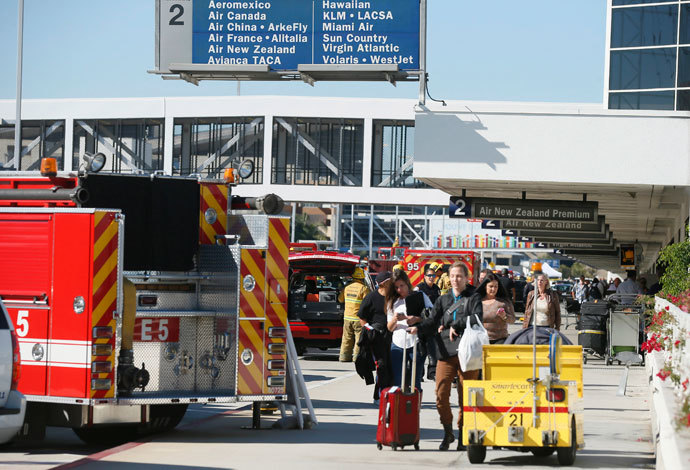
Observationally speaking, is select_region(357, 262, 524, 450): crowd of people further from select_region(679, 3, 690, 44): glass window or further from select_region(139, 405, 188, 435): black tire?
select_region(679, 3, 690, 44): glass window

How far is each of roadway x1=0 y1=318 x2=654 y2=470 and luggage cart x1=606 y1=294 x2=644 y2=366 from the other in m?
7.15

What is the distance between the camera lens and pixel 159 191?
12.8 metres

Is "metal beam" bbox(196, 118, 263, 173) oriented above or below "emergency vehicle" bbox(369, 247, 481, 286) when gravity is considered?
above

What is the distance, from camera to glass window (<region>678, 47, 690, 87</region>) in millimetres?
21969

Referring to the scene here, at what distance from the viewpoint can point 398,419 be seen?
38.6 feet

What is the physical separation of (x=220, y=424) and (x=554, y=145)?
9149mm

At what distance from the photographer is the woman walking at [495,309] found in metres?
13.1

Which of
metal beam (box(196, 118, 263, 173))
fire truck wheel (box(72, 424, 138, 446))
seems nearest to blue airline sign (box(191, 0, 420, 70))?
fire truck wheel (box(72, 424, 138, 446))

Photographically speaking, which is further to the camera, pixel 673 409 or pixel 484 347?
pixel 484 347

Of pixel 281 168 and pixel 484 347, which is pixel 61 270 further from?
pixel 281 168

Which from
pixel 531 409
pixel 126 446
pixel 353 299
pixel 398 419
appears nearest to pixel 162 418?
pixel 126 446

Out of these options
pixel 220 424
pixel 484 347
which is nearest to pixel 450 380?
pixel 484 347

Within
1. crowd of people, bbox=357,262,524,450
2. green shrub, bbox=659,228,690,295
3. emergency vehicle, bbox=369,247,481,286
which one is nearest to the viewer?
crowd of people, bbox=357,262,524,450

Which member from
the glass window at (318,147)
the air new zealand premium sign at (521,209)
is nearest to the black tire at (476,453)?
the air new zealand premium sign at (521,209)
